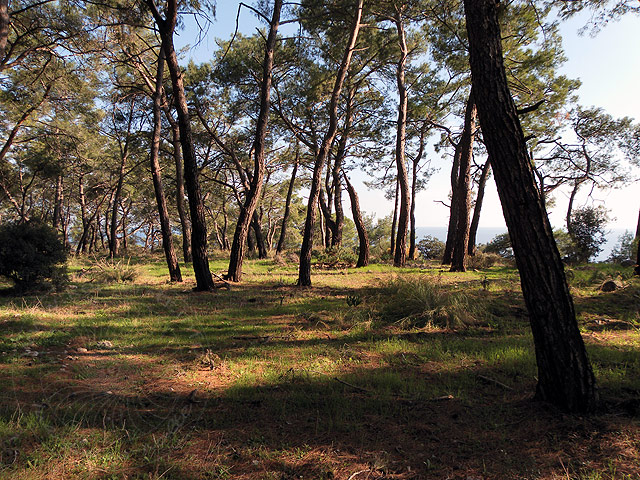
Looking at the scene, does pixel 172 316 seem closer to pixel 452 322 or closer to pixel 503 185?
pixel 452 322

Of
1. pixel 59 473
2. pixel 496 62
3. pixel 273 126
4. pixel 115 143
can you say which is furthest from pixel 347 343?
pixel 115 143

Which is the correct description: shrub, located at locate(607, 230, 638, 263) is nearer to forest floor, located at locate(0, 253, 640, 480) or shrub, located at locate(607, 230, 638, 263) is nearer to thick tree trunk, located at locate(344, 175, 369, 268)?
thick tree trunk, located at locate(344, 175, 369, 268)

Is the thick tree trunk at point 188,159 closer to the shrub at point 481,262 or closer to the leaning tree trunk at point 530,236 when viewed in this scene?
the leaning tree trunk at point 530,236

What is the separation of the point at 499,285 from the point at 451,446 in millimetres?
6155

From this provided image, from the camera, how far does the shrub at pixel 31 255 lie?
20.7 ft

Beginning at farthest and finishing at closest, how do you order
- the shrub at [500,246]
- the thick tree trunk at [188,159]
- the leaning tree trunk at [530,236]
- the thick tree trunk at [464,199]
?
the shrub at [500,246] < the thick tree trunk at [464,199] < the thick tree trunk at [188,159] < the leaning tree trunk at [530,236]

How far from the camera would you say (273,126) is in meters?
16.3

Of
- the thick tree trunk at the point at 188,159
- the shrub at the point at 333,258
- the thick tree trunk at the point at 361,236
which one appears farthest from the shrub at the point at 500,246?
the thick tree trunk at the point at 188,159

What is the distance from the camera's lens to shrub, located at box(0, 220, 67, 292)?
631cm

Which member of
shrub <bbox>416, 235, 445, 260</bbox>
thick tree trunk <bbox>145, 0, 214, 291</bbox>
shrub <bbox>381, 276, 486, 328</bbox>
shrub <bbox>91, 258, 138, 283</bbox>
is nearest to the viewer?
shrub <bbox>381, 276, 486, 328</bbox>

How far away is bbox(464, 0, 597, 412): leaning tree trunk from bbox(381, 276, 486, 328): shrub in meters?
2.35

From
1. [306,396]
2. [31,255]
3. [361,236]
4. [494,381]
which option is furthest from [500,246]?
[31,255]

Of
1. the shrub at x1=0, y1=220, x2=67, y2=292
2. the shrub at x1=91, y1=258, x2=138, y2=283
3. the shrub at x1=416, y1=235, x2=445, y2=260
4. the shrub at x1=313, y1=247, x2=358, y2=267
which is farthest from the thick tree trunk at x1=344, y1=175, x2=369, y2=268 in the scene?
the shrub at x1=416, y1=235, x2=445, y2=260

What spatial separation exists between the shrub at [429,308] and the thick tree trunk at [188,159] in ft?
14.0
